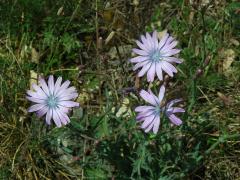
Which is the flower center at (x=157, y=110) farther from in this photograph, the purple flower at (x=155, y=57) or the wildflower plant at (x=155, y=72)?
the purple flower at (x=155, y=57)

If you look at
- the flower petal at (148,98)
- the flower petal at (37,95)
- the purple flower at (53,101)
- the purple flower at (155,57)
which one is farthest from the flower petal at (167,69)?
the flower petal at (37,95)

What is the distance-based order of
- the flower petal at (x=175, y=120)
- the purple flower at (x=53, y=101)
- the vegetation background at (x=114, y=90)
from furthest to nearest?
the vegetation background at (x=114, y=90)
the purple flower at (x=53, y=101)
the flower petal at (x=175, y=120)

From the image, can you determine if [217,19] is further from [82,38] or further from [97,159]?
[97,159]

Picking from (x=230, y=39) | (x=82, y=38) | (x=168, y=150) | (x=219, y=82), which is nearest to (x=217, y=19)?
(x=230, y=39)

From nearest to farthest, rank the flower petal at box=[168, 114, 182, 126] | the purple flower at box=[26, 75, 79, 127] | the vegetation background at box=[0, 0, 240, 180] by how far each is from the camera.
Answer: the flower petal at box=[168, 114, 182, 126] < the purple flower at box=[26, 75, 79, 127] < the vegetation background at box=[0, 0, 240, 180]

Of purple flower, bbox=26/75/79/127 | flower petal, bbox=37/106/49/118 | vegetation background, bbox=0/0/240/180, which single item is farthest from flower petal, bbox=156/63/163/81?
flower petal, bbox=37/106/49/118

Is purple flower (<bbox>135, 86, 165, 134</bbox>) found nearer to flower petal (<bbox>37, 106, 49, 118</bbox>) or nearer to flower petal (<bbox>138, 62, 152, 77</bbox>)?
flower petal (<bbox>138, 62, 152, 77</bbox>)

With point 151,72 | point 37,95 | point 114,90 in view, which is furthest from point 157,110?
point 37,95

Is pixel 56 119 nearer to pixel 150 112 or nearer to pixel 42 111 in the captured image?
pixel 42 111
